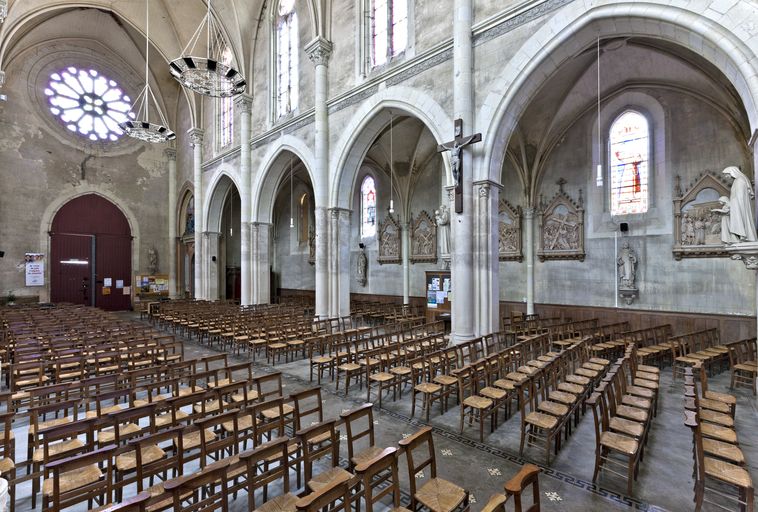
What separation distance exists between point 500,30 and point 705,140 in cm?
713

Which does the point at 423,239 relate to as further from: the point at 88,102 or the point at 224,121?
the point at 88,102

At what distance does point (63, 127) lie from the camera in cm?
2167

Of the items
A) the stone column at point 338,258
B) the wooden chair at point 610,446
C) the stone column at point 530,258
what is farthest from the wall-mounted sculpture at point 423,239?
the wooden chair at point 610,446

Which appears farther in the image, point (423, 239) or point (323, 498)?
point (423, 239)

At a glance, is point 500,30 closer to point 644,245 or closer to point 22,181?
point 644,245

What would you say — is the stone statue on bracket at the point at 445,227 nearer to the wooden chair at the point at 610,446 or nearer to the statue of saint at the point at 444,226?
the statue of saint at the point at 444,226

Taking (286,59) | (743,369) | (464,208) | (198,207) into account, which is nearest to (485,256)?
(464,208)

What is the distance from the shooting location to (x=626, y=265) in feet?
40.0

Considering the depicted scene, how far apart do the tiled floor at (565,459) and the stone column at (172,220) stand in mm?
21962

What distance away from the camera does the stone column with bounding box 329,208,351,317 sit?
14375 millimetres

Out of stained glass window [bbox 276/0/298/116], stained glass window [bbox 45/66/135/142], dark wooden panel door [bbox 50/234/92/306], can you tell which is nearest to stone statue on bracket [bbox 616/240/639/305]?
stained glass window [bbox 276/0/298/116]

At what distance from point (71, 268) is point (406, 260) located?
19331 mm

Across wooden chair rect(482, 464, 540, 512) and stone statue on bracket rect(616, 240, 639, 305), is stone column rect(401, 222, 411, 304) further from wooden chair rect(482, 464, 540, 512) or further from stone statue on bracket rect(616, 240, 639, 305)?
wooden chair rect(482, 464, 540, 512)

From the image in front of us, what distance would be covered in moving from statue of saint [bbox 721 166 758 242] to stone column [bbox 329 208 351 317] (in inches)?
425
